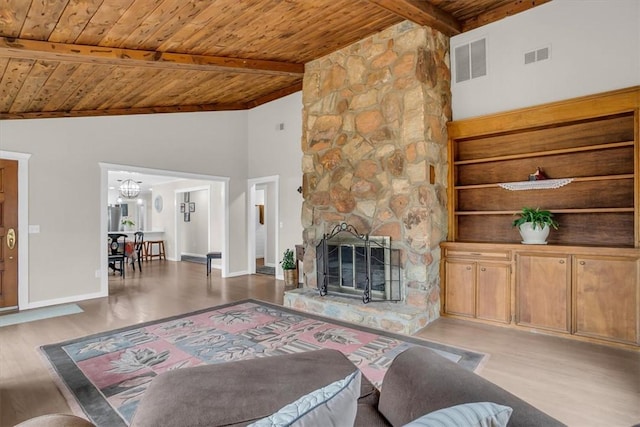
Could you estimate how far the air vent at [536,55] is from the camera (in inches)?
156

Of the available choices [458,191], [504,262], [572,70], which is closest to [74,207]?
[458,191]

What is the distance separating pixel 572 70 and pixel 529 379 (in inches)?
124

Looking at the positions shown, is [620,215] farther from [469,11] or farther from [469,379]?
[469,379]

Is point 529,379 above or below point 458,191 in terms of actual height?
below

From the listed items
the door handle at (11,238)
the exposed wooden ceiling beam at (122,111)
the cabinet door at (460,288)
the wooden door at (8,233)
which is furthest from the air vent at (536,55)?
the door handle at (11,238)

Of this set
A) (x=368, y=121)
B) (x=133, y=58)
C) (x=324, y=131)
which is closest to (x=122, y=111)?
(x=133, y=58)

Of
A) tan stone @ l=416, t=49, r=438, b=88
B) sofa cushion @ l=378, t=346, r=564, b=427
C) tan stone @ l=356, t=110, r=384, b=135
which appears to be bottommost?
sofa cushion @ l=378, t=346, r=564, b=427

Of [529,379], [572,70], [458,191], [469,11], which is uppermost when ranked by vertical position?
[469,11]

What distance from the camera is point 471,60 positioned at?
450cm

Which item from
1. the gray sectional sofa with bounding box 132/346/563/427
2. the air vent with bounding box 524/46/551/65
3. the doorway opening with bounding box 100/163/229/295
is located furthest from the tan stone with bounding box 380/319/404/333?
the doorway opening with bounding box 100/163/229/295

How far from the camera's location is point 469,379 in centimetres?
130

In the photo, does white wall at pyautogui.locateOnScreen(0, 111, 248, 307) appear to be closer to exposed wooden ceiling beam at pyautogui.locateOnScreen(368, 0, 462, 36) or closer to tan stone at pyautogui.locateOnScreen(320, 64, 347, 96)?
tan stone at pyautogui.locateOnScreen(320, 64, 347, 96)

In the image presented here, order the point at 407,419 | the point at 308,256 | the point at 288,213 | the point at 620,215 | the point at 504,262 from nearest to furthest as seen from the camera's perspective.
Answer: the point at 407,419
the point at 620,215
the point at 504,262
the point at 308,256
the point at 288,213

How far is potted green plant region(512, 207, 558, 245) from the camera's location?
385 centimetres
